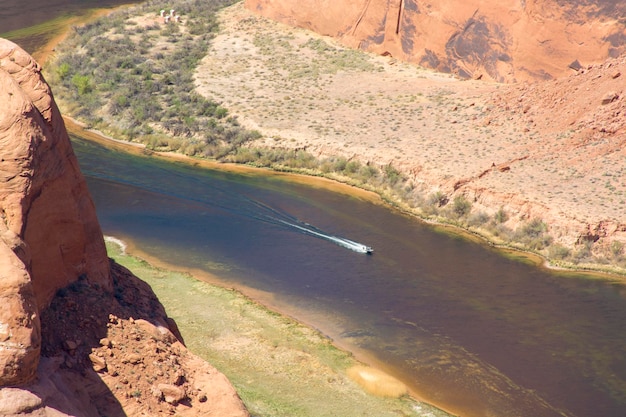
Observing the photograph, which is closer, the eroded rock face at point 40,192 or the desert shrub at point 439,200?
the eroded rock face at point 40,192

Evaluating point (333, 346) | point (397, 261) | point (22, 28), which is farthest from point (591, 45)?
point (22, 28)

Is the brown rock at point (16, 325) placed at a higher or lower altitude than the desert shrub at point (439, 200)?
higher

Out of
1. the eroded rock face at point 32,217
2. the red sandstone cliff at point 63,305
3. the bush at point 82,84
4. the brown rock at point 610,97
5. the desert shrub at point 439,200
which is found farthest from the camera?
the bush at point 82,84

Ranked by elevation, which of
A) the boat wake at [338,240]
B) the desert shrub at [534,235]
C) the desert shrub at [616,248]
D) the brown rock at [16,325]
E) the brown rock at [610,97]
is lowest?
the boat wake at [338,240]

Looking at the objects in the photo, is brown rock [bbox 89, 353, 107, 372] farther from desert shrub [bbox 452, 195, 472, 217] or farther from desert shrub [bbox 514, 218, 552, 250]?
desert shrub [bbox 452, 195, 472, 217]

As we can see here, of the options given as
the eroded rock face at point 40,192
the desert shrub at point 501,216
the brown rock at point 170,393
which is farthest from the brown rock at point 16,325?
the desert shrub at point 501,216

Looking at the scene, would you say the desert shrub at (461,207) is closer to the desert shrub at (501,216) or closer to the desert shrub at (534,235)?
the desert shrub at (501,216)

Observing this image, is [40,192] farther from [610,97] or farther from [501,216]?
[610,97]
